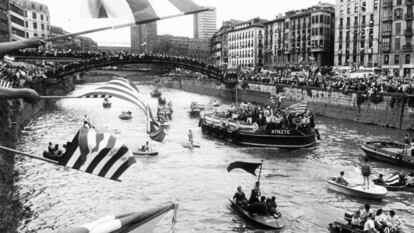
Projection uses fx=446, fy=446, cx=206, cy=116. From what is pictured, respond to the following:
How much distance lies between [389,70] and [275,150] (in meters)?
47.6

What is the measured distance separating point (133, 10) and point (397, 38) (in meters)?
75.5

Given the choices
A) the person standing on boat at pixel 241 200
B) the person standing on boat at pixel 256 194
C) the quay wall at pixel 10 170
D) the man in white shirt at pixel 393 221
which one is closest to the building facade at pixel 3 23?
the quay wall at pixel 10 170

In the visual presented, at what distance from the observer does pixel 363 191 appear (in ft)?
79.5

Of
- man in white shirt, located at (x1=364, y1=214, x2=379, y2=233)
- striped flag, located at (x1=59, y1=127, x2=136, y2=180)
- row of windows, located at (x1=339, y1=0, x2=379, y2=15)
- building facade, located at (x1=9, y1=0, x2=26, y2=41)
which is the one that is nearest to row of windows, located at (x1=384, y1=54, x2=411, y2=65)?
row of windows, located at (x1=339, y1=0, x2=379, y2=15)

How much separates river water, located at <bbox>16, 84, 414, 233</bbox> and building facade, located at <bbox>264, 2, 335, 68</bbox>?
185 feet

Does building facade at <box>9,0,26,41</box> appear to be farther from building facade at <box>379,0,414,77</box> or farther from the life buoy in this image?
building facade at <box>379,0,414,77</box>

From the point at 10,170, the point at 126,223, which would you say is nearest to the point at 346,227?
the point at 126,223

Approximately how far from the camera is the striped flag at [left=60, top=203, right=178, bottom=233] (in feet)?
14.7

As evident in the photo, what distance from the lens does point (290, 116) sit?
4000 centimetres

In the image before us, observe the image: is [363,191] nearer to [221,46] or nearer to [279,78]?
[279,78]

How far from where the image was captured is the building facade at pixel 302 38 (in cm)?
9856

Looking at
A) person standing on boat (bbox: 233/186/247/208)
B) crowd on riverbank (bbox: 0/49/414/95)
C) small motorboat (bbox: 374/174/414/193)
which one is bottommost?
small motorboat (bbox: 374/174/414/193)

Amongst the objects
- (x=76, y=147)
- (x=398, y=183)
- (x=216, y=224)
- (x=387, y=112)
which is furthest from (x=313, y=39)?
(x=76, y=147)

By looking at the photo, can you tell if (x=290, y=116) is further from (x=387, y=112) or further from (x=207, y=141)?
(x=387, y=112)
